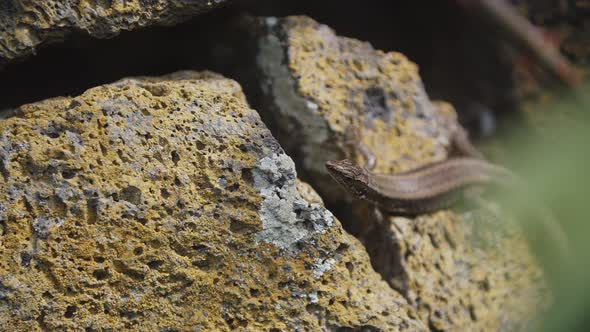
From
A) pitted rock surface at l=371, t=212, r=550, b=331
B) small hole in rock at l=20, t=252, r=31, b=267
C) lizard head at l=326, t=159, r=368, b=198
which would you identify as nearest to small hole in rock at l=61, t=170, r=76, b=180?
small hole in rock at l=20, t=252, r=31, b=267

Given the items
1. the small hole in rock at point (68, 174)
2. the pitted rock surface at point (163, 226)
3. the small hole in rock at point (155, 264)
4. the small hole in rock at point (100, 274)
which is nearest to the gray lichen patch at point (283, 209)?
the pitted rock surface at point (163, 226)

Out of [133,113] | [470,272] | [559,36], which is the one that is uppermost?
[559,36]

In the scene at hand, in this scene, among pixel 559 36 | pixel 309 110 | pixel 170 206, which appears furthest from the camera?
pixel 559 36

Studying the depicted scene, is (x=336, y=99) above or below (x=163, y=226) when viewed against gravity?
above

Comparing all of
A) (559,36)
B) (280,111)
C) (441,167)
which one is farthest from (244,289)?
(559,36)

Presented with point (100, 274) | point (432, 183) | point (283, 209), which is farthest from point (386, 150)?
point (100, 274)

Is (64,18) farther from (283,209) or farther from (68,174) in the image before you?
(283,209)

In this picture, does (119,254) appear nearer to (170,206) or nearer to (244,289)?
(170,206)

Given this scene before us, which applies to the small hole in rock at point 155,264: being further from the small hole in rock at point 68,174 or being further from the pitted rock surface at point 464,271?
the pitted rock surface at point 464,271
